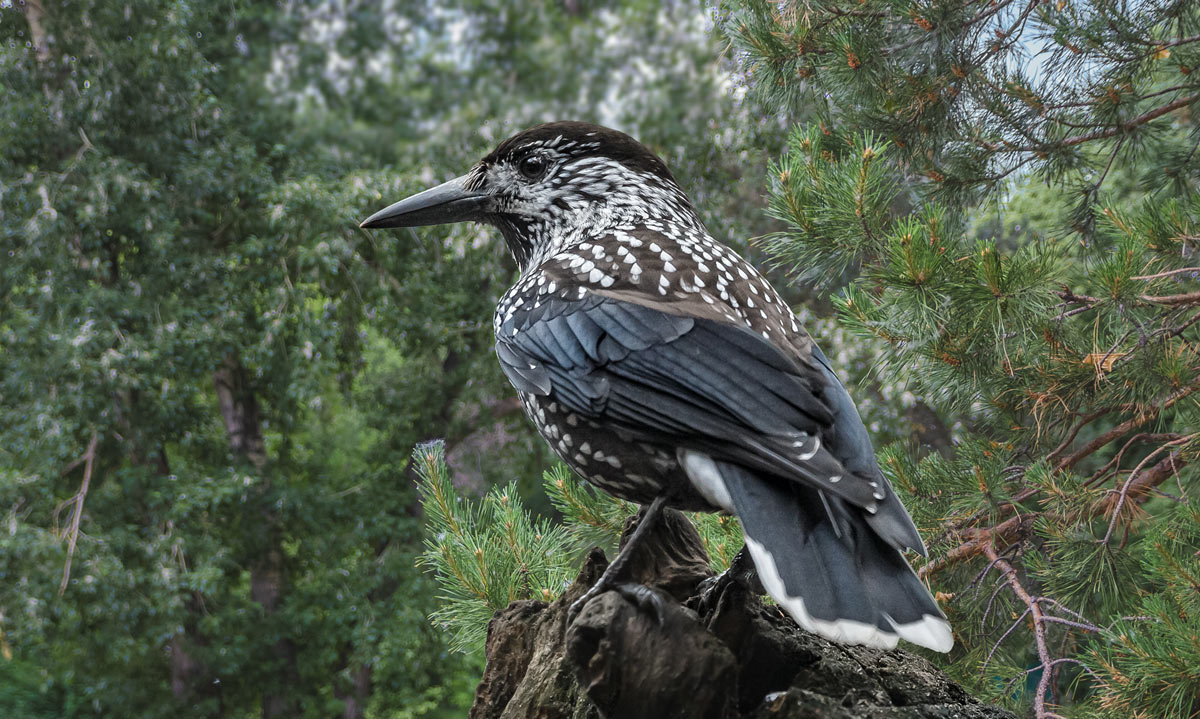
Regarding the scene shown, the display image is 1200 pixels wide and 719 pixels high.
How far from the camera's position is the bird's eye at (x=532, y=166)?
229 centimetres

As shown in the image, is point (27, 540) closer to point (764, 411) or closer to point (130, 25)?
point (130, 25)

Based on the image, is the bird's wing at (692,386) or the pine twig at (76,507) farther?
the pine twig at (76,507)

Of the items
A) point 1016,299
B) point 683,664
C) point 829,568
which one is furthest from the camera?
point 1016,299

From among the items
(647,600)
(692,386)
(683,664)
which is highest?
(692,386)

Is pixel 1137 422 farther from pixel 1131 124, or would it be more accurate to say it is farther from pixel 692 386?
pixel 692 386

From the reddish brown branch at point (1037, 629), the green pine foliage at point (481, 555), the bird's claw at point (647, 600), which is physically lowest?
the reddish brown branch at point (1037, 629)

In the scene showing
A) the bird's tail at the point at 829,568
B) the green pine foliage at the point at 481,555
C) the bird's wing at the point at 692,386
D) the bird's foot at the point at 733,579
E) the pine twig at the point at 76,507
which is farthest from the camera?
the pine twig at the point at 76,507

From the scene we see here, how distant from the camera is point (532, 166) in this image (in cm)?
229

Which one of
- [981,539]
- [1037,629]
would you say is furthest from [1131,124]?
[1037,629]

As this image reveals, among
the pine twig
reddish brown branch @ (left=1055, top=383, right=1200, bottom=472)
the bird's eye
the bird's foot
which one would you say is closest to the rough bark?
the bird's foot

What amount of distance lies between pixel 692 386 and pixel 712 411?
54mm

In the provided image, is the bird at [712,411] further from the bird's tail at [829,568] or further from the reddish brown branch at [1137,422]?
the reddish brown branch at [1137,422]

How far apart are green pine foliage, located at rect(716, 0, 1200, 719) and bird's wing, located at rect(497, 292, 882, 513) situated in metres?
0.91

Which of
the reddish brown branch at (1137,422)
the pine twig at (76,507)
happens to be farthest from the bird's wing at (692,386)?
the pine twig at (76,507)
